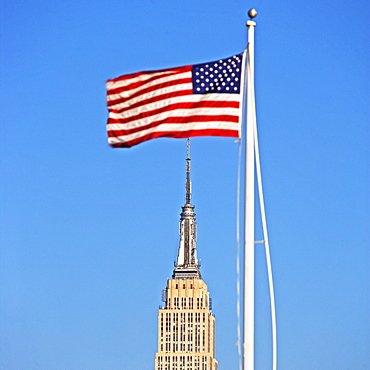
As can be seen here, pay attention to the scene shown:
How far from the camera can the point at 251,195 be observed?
1587 inches

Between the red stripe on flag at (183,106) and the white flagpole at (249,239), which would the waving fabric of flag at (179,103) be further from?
the white flagpole at (249,239)

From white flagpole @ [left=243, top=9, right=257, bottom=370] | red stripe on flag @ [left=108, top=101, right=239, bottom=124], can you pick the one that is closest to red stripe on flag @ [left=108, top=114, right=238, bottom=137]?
red stripe on flag @ [left=108, top=101, right=239, bottom=124]

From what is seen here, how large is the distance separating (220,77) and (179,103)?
5.57 feet

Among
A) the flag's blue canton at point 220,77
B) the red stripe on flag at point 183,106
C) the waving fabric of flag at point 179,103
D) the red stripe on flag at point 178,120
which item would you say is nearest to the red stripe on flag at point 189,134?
the waving fabric of flag at point 179,103

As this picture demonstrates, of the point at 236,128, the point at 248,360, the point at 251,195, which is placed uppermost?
the point at 236,128

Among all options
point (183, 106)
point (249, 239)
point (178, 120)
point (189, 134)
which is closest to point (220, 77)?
point (183, 106)

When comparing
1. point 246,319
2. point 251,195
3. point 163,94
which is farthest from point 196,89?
point 246,319

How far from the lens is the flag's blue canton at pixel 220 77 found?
42000mm

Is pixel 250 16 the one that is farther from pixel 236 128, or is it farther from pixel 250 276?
pixel 250 276

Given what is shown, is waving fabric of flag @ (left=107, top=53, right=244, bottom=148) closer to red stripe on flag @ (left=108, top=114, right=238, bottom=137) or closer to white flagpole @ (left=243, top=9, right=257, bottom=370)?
red stripe on flag @ (left=108, top=114, right=238, bottom=137)

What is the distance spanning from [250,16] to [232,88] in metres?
2.77

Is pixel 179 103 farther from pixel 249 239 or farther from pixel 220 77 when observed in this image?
pixel 249 239

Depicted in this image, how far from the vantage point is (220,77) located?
42062mm

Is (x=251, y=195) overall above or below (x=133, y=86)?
below
